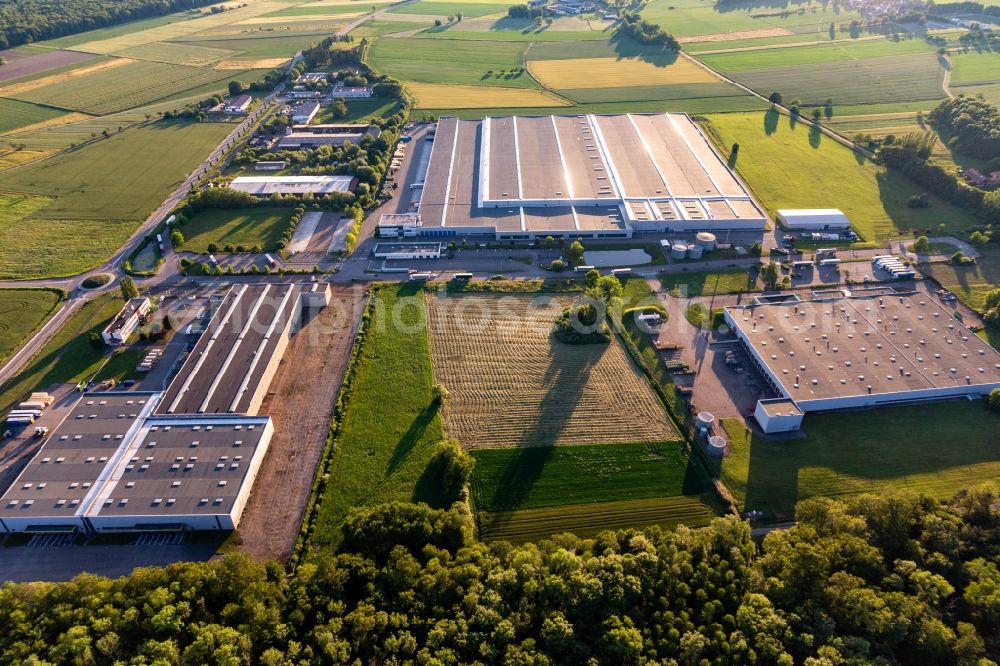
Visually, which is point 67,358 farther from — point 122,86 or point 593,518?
point 122,86

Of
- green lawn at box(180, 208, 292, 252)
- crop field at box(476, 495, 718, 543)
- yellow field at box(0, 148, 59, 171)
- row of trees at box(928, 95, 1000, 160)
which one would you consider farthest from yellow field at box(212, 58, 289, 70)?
row of trees at box(928, 95, 1000, 160)

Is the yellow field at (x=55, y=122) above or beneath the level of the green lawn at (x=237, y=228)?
above

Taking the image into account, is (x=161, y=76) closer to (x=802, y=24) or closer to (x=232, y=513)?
(x=232, y=513)

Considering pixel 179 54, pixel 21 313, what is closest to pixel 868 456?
pixel 21 313

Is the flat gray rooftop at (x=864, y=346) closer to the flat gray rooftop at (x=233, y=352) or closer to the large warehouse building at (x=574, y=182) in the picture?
the large warehouse building at (x=574, y=182)

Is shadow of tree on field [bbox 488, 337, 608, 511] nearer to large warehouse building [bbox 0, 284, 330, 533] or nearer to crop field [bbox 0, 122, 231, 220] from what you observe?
large warehouse building [bbox 0, 284, 330, 533]

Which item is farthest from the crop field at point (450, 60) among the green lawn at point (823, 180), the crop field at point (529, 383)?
the crop field at point (529, 383)

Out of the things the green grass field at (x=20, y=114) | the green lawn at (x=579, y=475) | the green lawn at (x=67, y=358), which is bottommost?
the green lawn at (x=579, y=475)
